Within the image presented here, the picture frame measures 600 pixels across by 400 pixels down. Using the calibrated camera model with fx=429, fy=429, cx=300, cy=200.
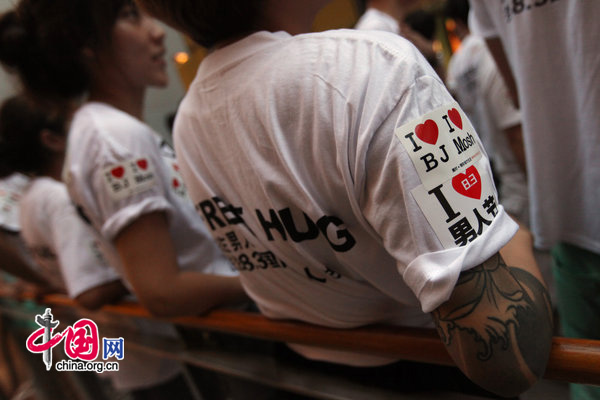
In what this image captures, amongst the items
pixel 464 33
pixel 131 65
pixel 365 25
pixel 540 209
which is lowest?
pixel 464 33

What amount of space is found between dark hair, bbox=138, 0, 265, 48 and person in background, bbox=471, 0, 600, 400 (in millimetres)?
487

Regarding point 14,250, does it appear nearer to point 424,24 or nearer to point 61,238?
point 61,238

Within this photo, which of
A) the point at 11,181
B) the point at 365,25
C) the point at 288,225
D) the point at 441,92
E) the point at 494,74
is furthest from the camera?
the point at 11,181

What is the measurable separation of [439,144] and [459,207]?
0.07 metres

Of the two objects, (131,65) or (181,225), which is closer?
(181,225)

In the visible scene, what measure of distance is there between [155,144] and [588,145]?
870 mm

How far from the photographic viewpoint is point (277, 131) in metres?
0.51

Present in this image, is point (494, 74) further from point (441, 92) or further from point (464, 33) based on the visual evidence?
point (441, 92)

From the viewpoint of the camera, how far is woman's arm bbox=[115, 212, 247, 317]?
2.80 feet

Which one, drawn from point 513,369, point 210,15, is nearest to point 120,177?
point 210,15

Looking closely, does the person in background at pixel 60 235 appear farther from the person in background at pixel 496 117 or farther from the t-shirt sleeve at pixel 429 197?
the person in background at pixel 496 117

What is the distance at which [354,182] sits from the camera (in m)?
0.47

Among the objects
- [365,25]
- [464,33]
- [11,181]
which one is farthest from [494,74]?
[11,181]

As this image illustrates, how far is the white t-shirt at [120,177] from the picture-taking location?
88 centimetres
